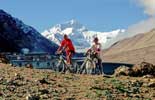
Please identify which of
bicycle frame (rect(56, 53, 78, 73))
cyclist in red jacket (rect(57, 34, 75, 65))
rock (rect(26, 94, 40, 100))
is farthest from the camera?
bicycle frame (rect(56, 53, 78, 73))

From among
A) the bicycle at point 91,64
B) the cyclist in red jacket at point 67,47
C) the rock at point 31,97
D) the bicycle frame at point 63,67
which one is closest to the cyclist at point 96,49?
the bicycle at point 91,64

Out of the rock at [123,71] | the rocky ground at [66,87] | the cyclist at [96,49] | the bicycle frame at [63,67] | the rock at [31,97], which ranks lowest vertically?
the rock at [31,97]

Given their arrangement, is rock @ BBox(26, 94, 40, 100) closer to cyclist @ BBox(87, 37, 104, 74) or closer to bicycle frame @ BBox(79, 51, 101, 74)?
cyclist @ BBox(87, 37, 104, 74)

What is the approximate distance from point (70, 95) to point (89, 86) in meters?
2.20

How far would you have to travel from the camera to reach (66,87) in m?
21.7

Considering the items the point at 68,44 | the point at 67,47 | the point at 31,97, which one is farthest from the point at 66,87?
the point at 67,47

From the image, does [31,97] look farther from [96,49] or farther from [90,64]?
[90,64]

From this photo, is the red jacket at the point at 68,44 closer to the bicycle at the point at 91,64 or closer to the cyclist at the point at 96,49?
the cyclist at the point at 96,49

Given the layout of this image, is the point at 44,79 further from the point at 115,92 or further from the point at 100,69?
the point at 100,69

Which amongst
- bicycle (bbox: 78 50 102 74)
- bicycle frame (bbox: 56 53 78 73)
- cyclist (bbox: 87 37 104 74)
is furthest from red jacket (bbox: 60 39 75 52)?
bicycle frame (bbox: 56 53 78 73)

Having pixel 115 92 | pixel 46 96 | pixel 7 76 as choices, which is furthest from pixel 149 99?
pixel 7 76

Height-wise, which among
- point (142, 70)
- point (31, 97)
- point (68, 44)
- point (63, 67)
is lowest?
point (31, 97)

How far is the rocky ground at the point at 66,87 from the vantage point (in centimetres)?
1977

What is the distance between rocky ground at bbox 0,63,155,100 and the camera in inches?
778
